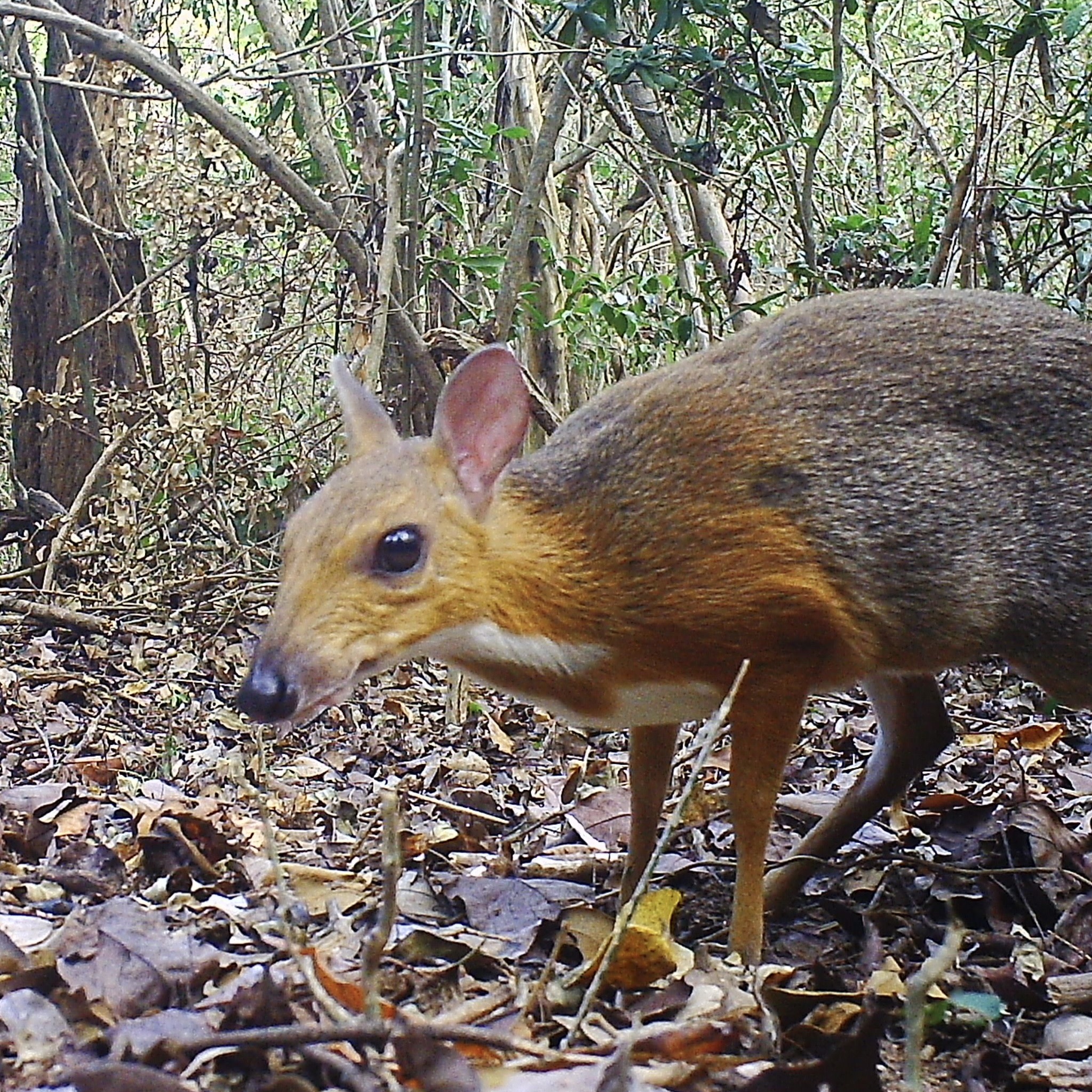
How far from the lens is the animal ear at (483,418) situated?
371 cm

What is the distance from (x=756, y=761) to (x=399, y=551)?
990 mm

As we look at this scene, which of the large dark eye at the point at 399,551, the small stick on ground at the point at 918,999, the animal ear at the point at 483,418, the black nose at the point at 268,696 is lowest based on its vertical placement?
the small stick on ground at the point at 918,999

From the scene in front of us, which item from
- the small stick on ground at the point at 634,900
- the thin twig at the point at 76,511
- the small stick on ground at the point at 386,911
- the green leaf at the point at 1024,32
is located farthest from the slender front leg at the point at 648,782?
the green leaf at the point at 1024,32

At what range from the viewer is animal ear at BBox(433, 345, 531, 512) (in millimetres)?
3709

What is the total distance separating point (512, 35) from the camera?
7.51m

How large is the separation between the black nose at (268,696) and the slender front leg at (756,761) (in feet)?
3.47

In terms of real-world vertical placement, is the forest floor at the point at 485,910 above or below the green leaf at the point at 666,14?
below

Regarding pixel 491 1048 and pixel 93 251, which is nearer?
pixel 491 1048

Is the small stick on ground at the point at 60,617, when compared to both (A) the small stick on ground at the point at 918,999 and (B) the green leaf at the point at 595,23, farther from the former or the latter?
(A) the small stick on ground at the point at 918,999

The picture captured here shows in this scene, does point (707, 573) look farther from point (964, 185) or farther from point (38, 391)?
point (38, 391)

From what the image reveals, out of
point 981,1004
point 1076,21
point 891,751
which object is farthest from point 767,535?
point 1076,21

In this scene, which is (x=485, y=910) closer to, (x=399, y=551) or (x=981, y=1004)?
(x=399, y=551)

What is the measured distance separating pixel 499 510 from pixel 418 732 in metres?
2.98

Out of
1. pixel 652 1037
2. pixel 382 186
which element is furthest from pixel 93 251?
pixel 652 1037
